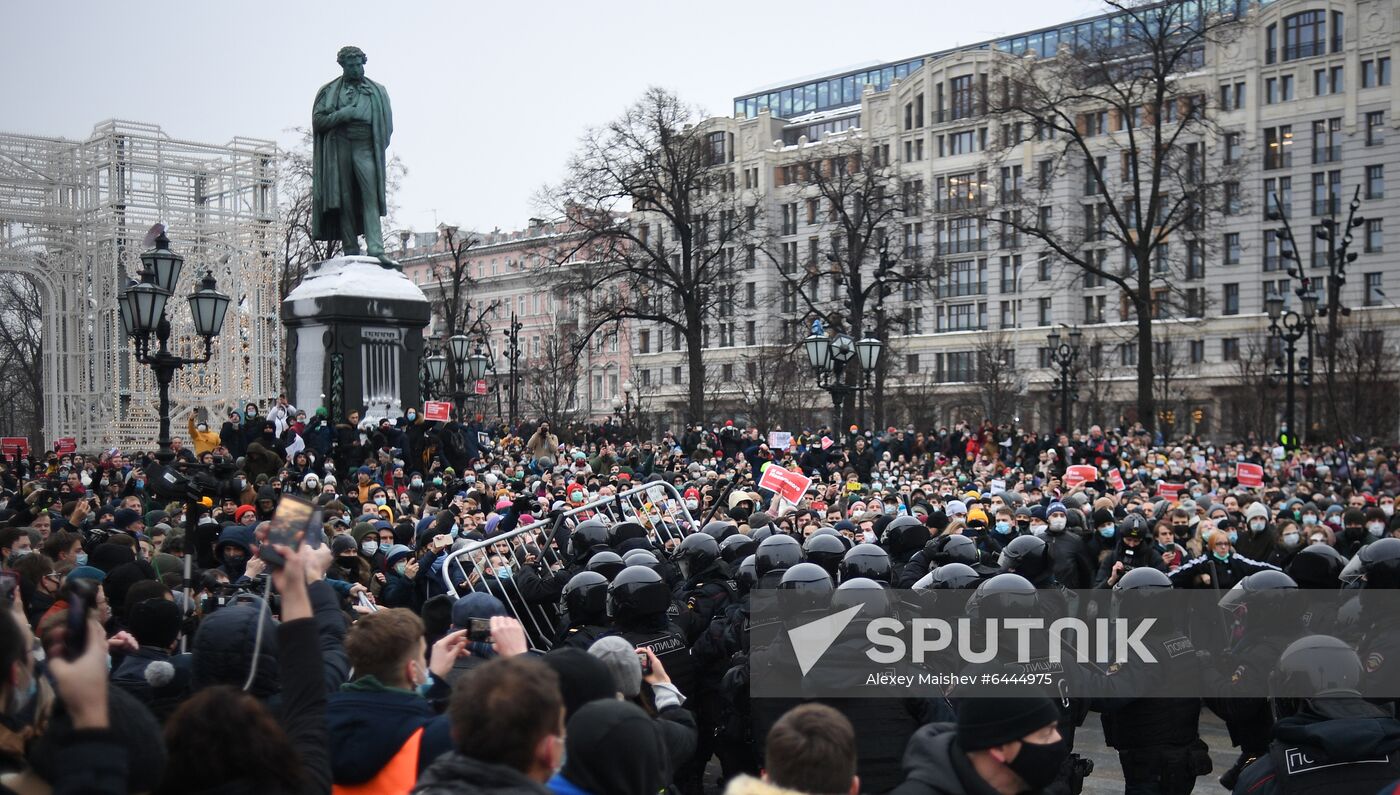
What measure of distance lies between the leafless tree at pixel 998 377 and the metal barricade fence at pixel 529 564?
5340 cm

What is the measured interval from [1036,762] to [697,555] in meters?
5.74

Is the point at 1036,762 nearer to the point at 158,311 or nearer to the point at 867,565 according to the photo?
the point at 867,565

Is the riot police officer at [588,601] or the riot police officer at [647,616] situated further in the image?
the riot police officer at [588,601]

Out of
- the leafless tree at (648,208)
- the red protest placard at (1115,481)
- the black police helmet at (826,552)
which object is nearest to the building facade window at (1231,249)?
the leafless tree at (648,208)

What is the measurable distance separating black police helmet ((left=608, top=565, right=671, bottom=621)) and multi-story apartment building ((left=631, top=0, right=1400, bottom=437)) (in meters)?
48.0

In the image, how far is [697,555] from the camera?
9680 millimetres

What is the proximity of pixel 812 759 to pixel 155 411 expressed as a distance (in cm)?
3355

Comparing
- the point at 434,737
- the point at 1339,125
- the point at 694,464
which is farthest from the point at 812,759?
the point at 1339,125

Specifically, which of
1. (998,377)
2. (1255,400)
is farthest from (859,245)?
(998,377)

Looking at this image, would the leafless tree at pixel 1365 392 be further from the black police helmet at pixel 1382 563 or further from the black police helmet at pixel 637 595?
the black police helmet at pixel 637 595

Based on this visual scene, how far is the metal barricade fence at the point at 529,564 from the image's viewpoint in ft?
29.9

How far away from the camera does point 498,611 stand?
263 inches

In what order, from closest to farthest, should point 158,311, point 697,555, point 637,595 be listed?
point 637,595
point 697,555
point 158,311

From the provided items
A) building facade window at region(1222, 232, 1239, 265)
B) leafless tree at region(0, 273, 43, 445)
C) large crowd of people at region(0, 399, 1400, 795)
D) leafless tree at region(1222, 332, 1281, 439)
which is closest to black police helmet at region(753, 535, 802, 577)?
large crowd of people at region(0, 399, 1400, 795)
